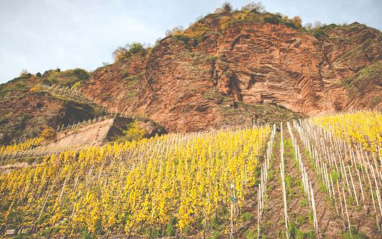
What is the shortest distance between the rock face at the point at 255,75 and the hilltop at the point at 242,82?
0.11 meters

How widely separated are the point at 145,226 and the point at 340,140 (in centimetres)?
1072

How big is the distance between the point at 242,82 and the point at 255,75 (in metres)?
2.38

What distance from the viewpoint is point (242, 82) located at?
3391cm

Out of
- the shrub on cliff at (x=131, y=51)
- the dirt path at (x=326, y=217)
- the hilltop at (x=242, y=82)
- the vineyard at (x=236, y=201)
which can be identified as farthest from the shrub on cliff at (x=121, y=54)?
the dirt path at (x=326, y=217)

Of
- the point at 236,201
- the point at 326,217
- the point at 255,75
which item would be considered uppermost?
the point at 255,75

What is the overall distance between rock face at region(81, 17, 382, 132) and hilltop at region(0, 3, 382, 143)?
0.11 metres

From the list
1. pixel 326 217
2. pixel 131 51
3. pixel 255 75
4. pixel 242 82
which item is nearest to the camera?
pixel 326 217

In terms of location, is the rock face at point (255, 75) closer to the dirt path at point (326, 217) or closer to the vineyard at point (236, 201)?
the vineyard at point (236, 201)

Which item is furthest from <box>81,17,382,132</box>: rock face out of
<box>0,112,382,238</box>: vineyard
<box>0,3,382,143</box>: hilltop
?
<box>0,112,382,238</box>: vineyard

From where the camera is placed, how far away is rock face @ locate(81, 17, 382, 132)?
28094 millimetres

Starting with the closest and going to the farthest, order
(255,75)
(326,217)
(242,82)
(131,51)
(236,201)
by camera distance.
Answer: (326,217)
(236,201)
(242,82)
(255,75)
(131,51)

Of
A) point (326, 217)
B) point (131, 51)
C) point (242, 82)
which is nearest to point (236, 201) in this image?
point (326, 217)

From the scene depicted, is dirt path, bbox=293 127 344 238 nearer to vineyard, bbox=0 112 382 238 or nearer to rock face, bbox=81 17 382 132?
vineyard, bbox=0 112 382 238

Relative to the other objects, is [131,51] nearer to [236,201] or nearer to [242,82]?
[242,82]
